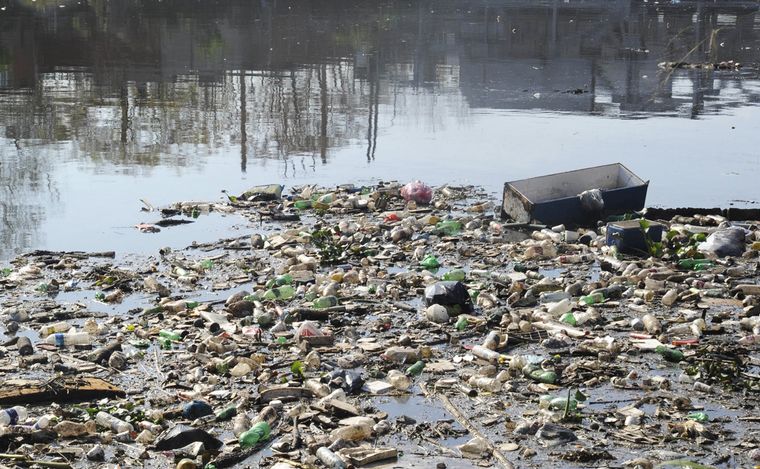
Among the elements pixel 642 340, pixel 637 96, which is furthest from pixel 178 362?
pixel 637 96

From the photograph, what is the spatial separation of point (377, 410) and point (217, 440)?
868mm

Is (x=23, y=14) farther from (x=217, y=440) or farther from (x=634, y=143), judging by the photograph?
(x=217, y=440)

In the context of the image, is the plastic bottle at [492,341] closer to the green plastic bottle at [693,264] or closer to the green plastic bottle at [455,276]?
the green plastic bottle at [455,276]

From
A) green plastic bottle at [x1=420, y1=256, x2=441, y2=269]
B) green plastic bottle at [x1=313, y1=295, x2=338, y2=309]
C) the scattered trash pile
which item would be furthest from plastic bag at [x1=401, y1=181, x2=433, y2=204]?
green plastic bottle at [x1=313, y1=295, x2=338, y2=309]

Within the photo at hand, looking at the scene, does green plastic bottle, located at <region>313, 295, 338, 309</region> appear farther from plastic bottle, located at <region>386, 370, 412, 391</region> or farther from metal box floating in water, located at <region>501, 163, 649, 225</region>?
metal box floating in water, located at <region>501, 163, 649, 225</region>

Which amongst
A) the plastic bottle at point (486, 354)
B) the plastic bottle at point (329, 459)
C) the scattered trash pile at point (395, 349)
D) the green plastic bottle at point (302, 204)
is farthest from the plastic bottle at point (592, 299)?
the green plastic bottle at point (302, 204)

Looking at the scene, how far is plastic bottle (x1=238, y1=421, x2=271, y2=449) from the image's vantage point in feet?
15.2

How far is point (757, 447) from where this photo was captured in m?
4.54

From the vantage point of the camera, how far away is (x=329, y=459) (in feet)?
14.4

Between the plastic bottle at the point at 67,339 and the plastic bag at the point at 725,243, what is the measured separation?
16.4ft

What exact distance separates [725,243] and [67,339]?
17.2 feet

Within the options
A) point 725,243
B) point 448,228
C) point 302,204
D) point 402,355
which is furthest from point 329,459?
point 302,204

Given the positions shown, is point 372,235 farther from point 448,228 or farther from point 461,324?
point 461,324

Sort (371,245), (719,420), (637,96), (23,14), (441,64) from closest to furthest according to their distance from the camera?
(719,420) → (371,245) → (637,96) → (441,64) → (23,14)
